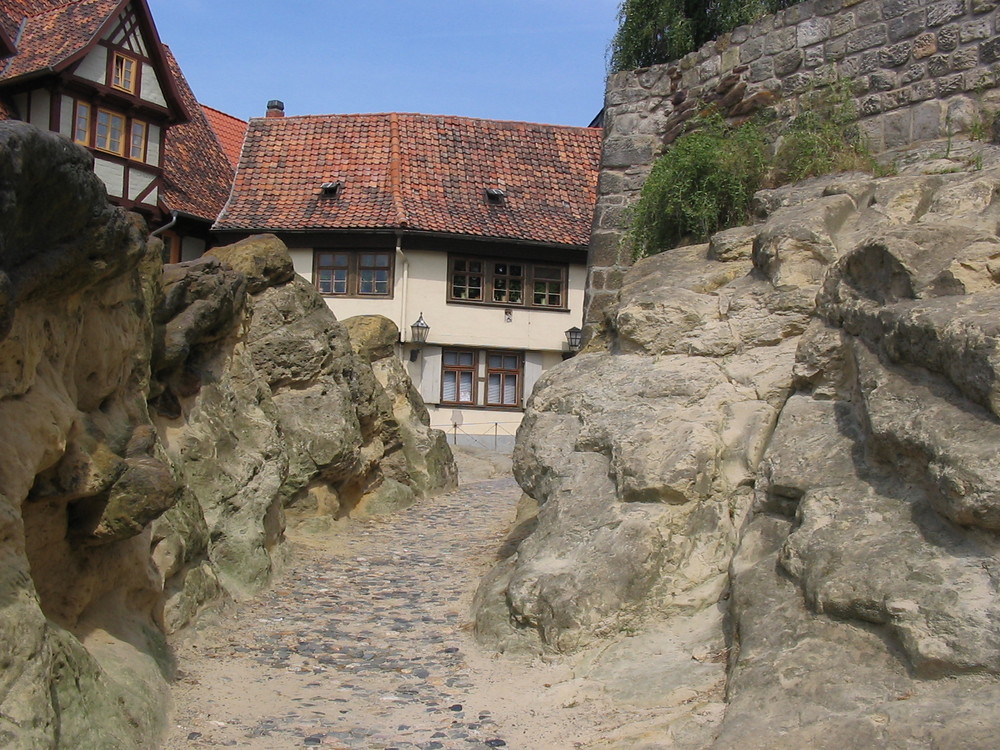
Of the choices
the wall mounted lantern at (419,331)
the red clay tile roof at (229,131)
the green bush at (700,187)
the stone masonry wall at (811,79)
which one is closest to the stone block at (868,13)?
the stone masonry wall at (811,79)

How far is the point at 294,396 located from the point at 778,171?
5230 mm

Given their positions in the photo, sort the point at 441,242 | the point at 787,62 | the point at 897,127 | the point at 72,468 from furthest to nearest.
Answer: the point at 441,242, the point at 787,62, the point at 897,127, the point at 72,468

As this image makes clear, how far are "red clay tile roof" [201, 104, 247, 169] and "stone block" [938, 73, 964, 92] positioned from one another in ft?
63.9

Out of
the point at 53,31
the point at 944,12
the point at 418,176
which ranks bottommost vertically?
the point at 944,12

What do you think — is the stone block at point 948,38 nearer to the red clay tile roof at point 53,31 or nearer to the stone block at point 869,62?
the stone block at point 869,62

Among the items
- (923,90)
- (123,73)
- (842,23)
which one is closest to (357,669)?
(923,90)

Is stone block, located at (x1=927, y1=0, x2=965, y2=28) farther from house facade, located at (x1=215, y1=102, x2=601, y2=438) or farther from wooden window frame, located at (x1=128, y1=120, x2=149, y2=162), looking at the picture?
wooden window frame, located at (x1=128, y1=120, x2=149, y2=162)

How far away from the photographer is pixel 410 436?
48.6 feet

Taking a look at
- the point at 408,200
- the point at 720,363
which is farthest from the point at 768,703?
the point at 408,200

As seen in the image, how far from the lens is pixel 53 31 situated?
20406mm

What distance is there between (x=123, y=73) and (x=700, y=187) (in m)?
14.5

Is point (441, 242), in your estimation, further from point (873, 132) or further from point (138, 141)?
point (873, 132)

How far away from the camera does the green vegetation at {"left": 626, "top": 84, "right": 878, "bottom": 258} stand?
9.30 metres

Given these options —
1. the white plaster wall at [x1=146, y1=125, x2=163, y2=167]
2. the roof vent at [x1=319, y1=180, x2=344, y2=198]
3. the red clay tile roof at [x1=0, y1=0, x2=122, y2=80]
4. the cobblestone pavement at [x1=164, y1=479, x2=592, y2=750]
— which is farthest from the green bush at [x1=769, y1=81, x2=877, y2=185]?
the roof vent at [x1=319, y1=180, x2=344, y2=198]
